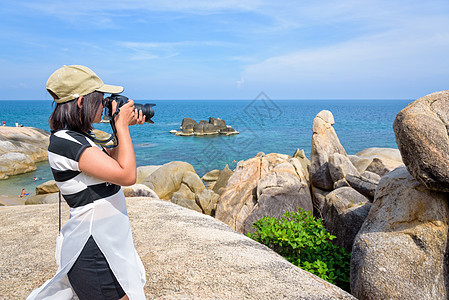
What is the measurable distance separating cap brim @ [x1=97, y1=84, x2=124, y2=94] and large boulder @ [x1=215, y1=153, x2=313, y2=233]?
6584 mm

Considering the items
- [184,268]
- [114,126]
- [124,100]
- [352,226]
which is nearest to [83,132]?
[114,126]

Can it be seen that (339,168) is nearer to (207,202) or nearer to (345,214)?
(345,214)

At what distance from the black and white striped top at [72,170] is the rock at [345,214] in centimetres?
529

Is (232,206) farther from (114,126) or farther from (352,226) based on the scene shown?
(114,126)

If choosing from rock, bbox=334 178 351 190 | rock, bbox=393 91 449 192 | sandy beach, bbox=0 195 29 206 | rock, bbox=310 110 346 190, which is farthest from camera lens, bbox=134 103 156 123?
sandy beach, bbox=0 195 29 206

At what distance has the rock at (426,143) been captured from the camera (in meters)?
4.36

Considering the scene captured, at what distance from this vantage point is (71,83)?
2191 millimetres

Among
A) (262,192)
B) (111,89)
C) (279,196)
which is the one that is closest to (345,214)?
(279,196)

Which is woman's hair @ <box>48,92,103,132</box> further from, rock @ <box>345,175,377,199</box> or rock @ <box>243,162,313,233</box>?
rock @ <box>243,162,313,233</box>

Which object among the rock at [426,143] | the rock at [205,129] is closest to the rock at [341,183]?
the rock at [426,143]

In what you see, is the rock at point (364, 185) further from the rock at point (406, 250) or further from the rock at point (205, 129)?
the rock at point (205, 129)

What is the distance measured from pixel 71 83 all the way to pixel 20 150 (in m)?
29.5

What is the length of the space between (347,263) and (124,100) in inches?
180

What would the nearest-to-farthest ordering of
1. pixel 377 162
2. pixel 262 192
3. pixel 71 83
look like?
pixel 71 83 → pixel 262 192 → pixel 377 162
